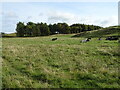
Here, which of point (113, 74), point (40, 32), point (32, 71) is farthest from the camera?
point (40, 32)

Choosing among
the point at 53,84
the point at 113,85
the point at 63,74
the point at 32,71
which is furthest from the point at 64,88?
the point at 32,71

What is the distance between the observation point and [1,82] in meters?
8.73

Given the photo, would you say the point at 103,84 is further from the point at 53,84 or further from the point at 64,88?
the point at 53,84

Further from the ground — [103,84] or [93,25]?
[93,25]

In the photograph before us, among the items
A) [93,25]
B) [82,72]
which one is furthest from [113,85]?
[93,25]

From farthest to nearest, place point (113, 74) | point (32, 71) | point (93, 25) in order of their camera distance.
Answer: point (93, 25), point (32, 71), point (113, 74)

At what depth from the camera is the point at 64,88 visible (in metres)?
7.73

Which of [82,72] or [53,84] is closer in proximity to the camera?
[53,84]

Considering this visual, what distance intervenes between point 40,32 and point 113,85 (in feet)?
307

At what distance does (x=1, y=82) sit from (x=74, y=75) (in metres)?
4.02

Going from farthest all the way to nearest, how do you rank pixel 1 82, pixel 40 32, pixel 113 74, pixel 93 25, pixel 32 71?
pixel 93 25 < pixel 40 32 < pixel 32 71 < pixel 113 74 < pixel 1 82

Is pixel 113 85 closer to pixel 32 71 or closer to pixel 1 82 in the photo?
pixel 32 71

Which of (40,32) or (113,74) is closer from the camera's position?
(113,74)

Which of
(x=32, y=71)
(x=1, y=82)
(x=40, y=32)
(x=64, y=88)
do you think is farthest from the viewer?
(x=40, y=32)
